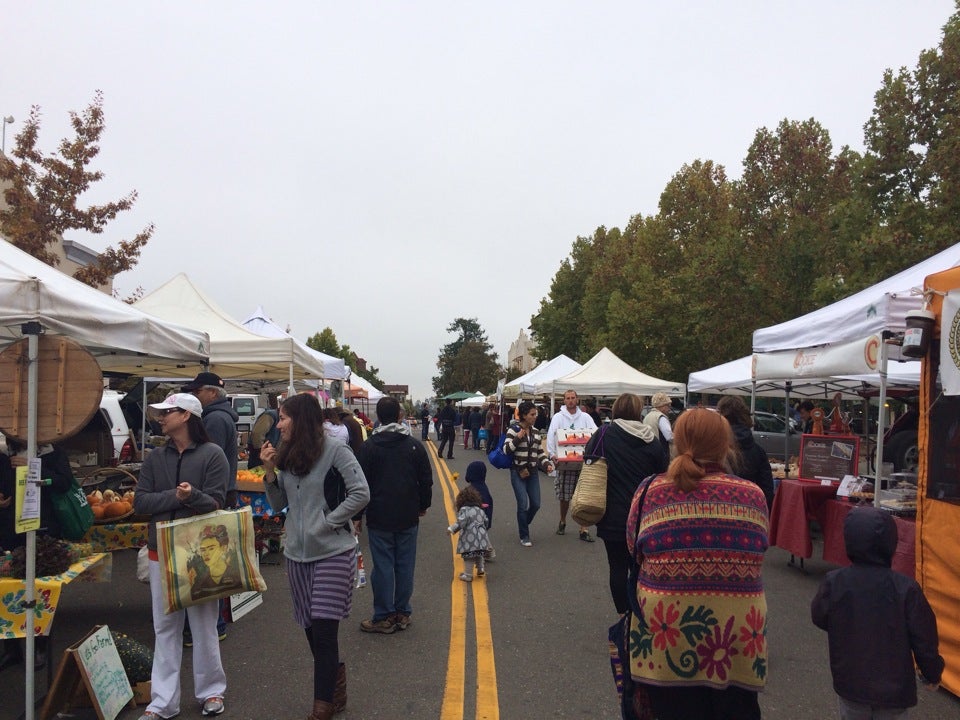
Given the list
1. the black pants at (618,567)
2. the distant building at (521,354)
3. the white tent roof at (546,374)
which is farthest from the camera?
the distant building at (521,354)

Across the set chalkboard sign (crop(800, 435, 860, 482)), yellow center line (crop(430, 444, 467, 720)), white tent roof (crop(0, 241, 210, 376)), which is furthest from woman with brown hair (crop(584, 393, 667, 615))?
chalkboard sign (crop(800, 435, 860, 482))

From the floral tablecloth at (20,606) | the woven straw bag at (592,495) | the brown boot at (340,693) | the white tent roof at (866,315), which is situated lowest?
the brown boot at (340,693)

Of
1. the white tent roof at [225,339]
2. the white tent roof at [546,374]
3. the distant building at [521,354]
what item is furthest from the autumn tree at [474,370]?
the white tent roof at [225,339]

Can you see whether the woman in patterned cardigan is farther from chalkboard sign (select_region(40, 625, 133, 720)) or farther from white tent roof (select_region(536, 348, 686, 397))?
white tent roof (select_region(536, 348, 686, 397))

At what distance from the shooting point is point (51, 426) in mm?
4219

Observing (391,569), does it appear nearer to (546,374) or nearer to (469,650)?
(469,650)

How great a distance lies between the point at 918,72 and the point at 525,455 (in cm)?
1546

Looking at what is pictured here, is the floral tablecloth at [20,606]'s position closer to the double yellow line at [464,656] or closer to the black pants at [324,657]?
the black pants at [324,657]

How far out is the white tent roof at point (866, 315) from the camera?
5777mm

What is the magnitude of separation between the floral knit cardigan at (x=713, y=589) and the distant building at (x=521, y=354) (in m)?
83.9

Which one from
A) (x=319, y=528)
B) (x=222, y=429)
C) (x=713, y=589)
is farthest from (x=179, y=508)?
(x=713, y=589)

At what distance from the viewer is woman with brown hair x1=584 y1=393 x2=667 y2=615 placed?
478 centimetres

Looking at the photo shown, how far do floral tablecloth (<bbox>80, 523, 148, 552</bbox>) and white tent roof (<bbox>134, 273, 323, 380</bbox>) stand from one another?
357 centimetres

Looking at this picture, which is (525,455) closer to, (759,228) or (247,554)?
(247,554)
